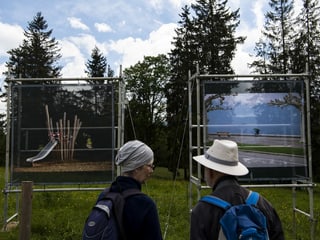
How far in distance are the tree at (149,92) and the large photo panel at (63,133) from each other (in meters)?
→ 30.1

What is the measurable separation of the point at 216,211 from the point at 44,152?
628 cm

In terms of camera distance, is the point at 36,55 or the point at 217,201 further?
the point at 36,55

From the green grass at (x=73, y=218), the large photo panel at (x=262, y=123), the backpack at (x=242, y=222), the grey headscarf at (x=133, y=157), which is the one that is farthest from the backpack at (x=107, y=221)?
the green grass at (x=73, y=218)

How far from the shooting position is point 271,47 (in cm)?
2830

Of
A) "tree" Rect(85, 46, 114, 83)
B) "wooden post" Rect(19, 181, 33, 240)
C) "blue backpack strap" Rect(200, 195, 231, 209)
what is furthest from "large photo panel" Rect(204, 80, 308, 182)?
"tree" Rect(85, 46, 114, 83)

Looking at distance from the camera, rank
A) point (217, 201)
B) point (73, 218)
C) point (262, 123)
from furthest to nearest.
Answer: point (73, 218) < point (262, 123) < point (217, 201)

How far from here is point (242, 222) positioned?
7.28 feet

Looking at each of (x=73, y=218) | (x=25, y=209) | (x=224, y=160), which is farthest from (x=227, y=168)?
(x=73, y=218)

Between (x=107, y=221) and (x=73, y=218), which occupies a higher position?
(x=107, y=221)

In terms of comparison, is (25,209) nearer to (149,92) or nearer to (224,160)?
(224,160)

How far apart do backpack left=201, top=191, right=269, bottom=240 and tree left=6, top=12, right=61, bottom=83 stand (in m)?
40.6

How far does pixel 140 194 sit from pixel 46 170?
6.03 meters

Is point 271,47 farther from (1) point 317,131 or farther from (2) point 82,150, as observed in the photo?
(2) point 82,150

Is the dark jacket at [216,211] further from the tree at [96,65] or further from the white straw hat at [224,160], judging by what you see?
the tree at [96,65]
